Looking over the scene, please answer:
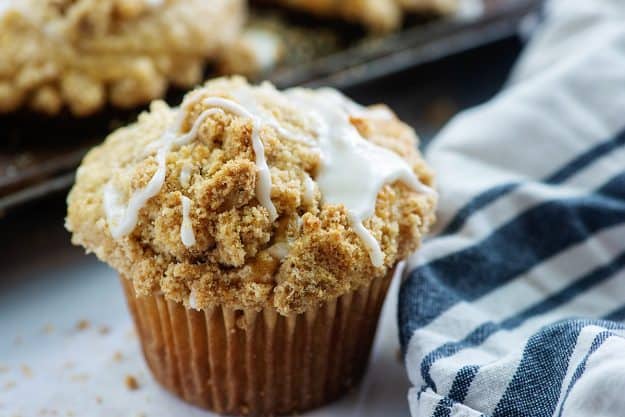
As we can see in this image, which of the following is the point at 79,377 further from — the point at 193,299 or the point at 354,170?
the point at 354,170

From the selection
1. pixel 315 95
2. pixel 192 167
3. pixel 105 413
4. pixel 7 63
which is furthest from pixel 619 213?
pixel 7 63

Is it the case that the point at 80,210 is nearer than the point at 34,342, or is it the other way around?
the point at 80,210

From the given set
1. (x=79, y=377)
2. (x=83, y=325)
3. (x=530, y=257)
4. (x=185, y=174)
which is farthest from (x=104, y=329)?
(x=530, y=257)

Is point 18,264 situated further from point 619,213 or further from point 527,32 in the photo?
point 527,32

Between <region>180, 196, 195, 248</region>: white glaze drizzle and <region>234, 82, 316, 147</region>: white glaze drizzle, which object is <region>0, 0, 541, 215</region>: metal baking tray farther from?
<region>180, 196, 195, 248</region>: white glaze drizzle

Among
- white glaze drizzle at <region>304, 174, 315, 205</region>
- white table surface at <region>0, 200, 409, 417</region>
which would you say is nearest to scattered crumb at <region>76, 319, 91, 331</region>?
white table surface at <region>0, 200, 409, 417</region>

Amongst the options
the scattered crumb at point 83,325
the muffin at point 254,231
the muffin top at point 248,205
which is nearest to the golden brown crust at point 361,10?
the muffin at point 254,231
